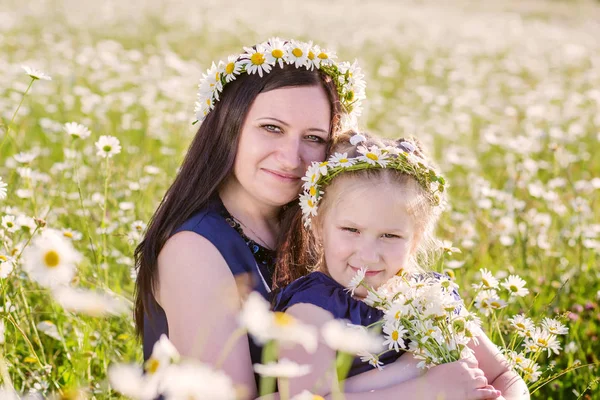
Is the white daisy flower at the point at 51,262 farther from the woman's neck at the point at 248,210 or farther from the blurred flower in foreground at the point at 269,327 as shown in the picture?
the woman's neck at the point at 248,210

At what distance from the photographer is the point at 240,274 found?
210 centimetres

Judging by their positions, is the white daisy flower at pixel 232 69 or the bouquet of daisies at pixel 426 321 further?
the white daisy flower at pixel 232 69

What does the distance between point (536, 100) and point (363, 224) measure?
5.26 m

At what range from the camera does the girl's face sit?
1.91m

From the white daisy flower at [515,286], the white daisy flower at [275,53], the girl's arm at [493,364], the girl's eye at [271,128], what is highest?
the white daisy flower at [275,53]

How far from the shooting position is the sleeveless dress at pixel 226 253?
81.6 inches

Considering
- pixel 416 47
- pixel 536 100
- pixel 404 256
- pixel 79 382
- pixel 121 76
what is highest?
pixel 416 47

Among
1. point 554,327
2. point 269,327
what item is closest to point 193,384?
point 269,327

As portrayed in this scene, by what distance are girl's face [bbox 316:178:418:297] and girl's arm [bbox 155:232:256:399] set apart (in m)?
0.29

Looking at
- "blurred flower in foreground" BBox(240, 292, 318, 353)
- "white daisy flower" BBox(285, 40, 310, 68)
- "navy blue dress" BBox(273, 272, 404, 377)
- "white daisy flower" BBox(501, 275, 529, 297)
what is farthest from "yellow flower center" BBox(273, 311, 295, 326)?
"white daisy flower" BBox(285, 40, 310, 68)

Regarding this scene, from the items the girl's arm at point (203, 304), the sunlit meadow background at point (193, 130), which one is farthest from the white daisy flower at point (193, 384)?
the girl's arm at point (203, 304)

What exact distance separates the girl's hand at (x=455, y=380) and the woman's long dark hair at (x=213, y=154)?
0.79 metres

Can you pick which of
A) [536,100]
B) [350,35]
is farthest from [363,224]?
[350,35]

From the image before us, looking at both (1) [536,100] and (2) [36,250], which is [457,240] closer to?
(2) [36,250]
